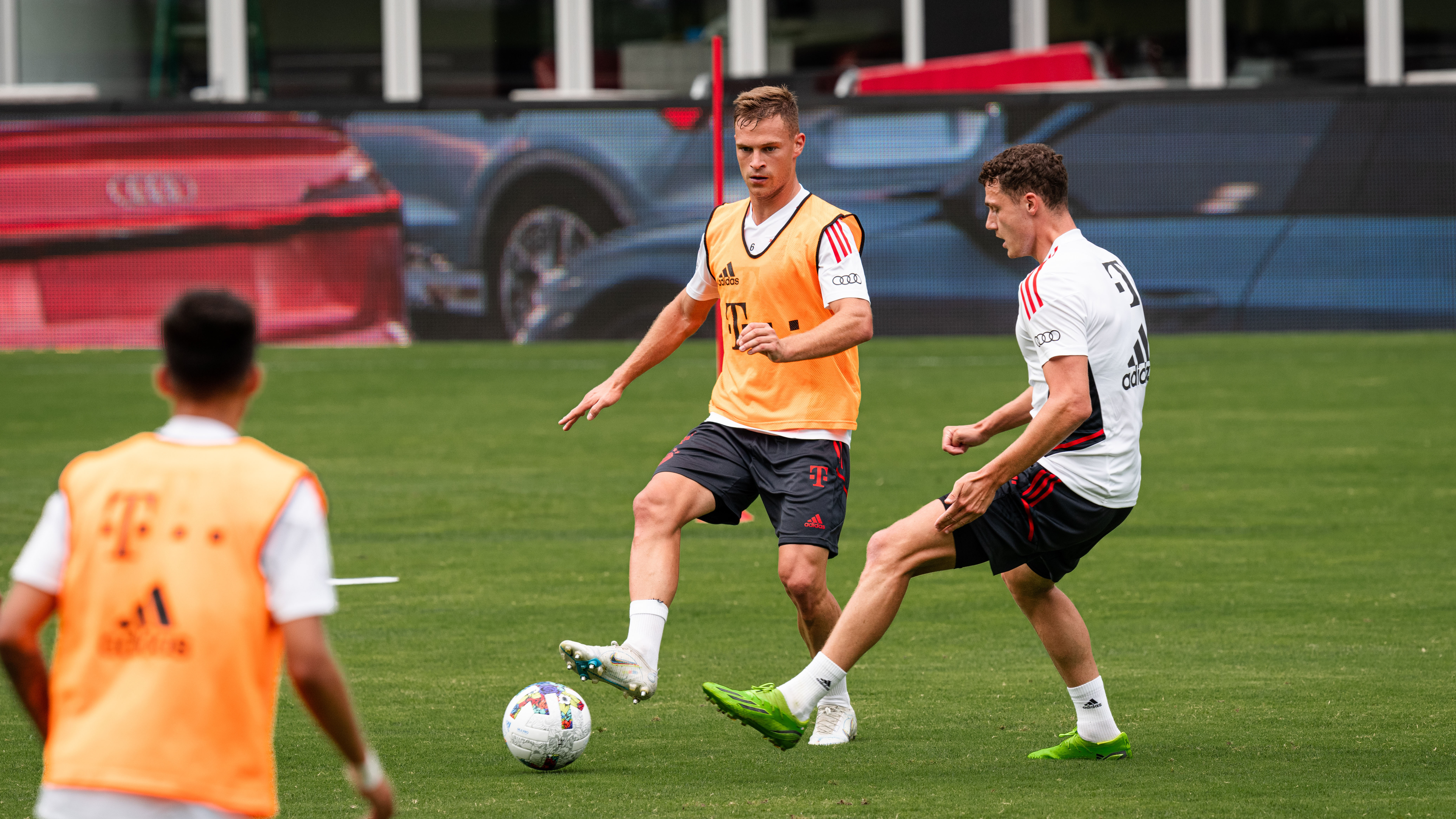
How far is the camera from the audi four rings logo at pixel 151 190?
19922 millimetres

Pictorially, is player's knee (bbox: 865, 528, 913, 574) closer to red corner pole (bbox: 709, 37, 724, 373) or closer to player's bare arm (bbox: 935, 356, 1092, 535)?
player's bare arm (bbox: 935, 356, 1092, 535)

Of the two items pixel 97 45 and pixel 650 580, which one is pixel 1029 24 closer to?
pixel 97 45

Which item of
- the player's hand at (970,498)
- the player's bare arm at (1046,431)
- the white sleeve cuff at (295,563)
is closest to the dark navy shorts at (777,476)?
the player's hand at (970,498)

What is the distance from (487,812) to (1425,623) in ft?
15.2

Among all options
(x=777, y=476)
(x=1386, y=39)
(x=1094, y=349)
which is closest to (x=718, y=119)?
(x=777, y=476)

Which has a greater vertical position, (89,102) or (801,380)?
(89,102)

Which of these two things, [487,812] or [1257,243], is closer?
[487,812]

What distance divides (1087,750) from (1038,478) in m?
0.94

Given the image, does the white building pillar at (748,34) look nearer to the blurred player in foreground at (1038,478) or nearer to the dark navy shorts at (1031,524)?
the blurred player in foreground at (1038,478)

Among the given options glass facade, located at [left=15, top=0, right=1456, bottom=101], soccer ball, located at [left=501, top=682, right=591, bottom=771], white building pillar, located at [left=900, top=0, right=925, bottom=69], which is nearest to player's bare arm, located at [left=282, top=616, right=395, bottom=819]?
soccer ball, located at [left=501, top=682, right=591, bottom=771]

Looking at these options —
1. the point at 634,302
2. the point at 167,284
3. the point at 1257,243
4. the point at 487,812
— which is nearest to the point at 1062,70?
the point at 1257,243

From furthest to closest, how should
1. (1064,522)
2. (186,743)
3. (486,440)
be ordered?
(486,440) → (1064,522) → (186,743)

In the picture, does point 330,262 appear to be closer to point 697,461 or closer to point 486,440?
point 486,440

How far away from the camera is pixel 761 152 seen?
20.5ft
